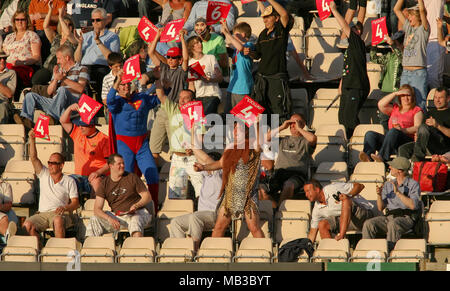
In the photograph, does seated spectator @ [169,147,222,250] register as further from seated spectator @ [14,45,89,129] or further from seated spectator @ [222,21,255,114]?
seated spectator @ [14,45,89,129]

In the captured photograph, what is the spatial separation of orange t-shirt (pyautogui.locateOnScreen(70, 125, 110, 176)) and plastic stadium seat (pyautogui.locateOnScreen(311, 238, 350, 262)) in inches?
122

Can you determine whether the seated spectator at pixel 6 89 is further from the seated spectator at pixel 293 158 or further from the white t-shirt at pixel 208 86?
the seated spectator at pixel 293 158

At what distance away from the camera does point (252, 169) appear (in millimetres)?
15680

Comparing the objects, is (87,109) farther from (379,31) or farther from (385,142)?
(379,31)

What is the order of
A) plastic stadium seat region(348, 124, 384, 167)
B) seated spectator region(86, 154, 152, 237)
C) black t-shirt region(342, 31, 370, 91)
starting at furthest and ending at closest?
black t-shirt region(342, 31, 370, 91) → plastic stadium seat region(348, 124, 384, 167) → seated spectator region(86, 154, 152, 237)

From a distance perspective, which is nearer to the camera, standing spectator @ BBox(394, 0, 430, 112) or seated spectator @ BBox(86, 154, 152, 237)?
seated spectator @ BBox(86, 154, 152, 237)

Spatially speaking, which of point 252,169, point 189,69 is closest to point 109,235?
point 252,169

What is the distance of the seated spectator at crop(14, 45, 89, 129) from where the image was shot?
17688 mm

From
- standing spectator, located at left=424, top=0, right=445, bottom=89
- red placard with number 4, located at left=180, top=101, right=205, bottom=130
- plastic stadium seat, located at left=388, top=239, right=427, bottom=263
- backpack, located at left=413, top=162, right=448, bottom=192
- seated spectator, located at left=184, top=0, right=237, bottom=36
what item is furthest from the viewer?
seated spectator, located at left=184, top=0, right=237, bottom=36

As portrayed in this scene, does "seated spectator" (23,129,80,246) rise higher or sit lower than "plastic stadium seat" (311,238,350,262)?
higher

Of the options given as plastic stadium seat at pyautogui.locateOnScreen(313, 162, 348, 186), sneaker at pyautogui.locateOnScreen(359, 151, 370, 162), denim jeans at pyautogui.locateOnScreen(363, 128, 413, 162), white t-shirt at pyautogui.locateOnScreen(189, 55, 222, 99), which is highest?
white t-shirt at pyautogui.locateOnScreen(189, 55, 222, 99)

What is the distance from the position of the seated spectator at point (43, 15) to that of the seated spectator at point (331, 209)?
203 inches

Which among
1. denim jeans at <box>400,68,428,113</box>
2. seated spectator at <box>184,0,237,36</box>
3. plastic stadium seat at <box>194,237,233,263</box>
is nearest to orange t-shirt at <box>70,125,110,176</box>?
plastic stadium seat at <box>194,237,233,263</box>
